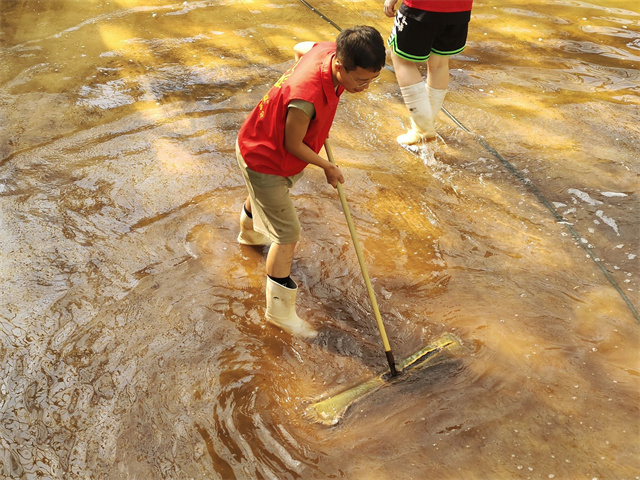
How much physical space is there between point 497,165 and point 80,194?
2752 mm

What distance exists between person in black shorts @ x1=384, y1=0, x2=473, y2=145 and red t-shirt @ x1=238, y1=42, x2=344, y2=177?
1459 mm

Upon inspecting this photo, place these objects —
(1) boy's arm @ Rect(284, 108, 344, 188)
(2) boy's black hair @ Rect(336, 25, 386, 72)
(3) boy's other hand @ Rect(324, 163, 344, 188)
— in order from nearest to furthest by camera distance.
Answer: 1. (2) boy's black hair @ Rect(336, 25, 386, 72)
2. (1) boy's arm @ Rect(284, 108, 344, 188)
3. (3) boy's other hand @ Rect(324, 163, 344, 188)

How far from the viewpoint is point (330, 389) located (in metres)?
2.61

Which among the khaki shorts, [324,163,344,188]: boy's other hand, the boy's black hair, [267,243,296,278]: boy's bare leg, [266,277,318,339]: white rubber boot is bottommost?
[266,277,318,339]: white rubber boot

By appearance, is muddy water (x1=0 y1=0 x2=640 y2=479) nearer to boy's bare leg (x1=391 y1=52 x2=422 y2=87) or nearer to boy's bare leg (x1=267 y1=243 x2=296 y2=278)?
boy's bare leg (x1=267 y1=243 x2=296 y2=278)

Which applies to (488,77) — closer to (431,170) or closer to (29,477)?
(431,170)

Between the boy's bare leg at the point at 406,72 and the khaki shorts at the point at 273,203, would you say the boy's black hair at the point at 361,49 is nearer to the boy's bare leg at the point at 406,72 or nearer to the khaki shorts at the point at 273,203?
the khaki shorts at the point at 273,203

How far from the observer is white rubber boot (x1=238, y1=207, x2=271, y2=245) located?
320 cm

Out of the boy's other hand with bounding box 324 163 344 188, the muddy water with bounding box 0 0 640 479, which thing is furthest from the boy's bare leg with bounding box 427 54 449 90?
the boy's other hand with bounding box 324 163 344 188

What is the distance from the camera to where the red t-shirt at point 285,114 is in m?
2.30

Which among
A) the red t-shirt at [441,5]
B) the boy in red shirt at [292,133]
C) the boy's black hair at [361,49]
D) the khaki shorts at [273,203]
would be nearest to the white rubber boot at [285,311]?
the boy in red shirt at [292,133]

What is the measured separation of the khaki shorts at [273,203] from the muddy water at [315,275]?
0.50 metres

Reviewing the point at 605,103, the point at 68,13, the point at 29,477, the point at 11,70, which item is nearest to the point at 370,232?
the point at 29,477

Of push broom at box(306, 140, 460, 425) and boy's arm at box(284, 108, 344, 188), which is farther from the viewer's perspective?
push broom at box(306, 140, 460, 425)
